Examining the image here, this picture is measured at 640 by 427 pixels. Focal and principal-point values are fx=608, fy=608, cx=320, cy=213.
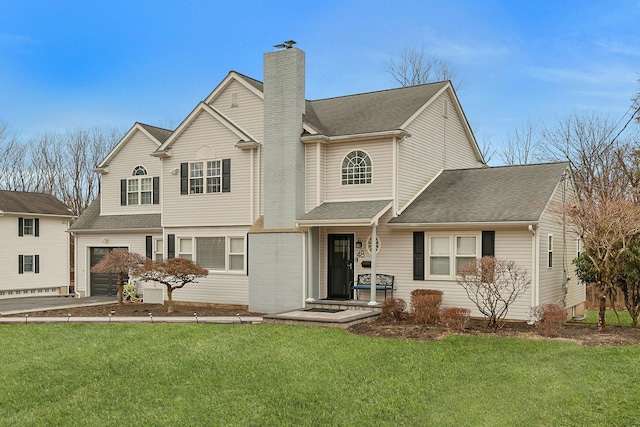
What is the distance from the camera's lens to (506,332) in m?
13.2

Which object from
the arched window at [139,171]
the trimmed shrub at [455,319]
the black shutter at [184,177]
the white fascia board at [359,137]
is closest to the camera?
the trimmed shrub at [455,319]

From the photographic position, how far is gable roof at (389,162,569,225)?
1525 cm

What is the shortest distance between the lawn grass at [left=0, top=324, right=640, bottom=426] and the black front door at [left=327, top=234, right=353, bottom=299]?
15.7 ft

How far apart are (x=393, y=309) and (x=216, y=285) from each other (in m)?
6.33

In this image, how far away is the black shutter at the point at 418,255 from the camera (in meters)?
16.2

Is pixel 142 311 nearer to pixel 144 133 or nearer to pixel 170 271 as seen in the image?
pixel 170 271

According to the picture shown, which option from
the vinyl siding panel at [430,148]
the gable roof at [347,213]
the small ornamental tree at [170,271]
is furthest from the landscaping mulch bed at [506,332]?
the small ornamental tree at [170,271]

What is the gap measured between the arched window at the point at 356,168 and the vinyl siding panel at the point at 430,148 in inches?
37.1

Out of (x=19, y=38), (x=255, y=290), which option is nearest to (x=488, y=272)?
(x=255, y=290)

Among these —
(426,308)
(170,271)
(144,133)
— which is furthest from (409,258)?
(144,133)


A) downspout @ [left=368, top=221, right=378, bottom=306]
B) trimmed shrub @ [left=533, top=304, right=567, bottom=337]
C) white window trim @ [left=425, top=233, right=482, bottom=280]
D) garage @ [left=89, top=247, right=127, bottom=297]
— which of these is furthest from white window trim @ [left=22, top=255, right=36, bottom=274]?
trimmed shrub @ [left=533, top=304, right=567, bottom=337]

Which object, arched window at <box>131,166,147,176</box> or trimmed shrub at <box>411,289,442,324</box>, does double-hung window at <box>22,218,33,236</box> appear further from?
trimmed shrub at <box>411,289,442,324</box>

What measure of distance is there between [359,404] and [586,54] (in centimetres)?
1663

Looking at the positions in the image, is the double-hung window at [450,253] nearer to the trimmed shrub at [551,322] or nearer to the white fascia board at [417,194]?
the white fascia board at [417,194]
